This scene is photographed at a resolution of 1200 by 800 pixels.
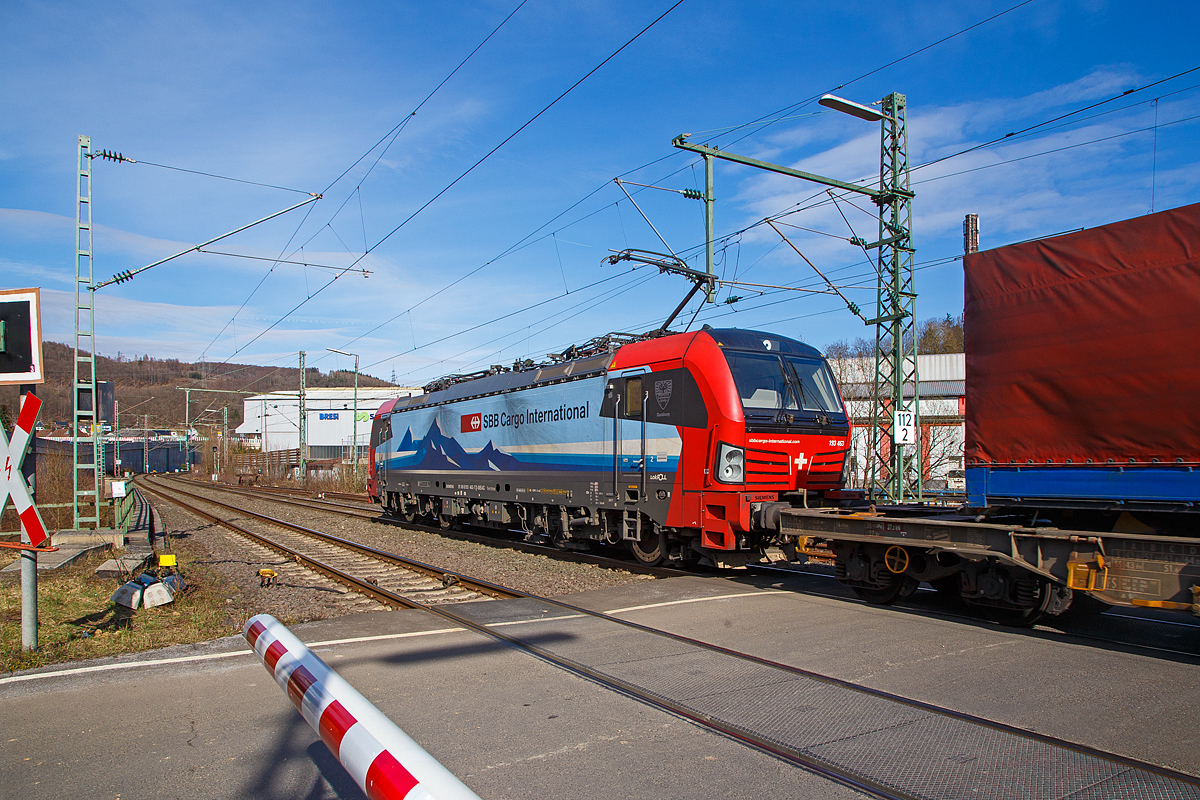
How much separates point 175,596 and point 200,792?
6869 millimetres

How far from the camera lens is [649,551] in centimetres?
1266

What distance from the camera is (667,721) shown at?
16.9 ft

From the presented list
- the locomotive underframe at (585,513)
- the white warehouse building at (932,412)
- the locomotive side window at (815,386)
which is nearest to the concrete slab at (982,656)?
the locomotive underframe at (585,513)

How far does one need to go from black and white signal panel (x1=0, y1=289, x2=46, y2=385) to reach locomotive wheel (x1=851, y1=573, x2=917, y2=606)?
8.74 metres

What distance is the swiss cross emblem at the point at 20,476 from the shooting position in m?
6.34

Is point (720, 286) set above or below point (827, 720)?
above

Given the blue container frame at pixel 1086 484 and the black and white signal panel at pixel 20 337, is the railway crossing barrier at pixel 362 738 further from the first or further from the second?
the blue container frame at pixel 1086 484

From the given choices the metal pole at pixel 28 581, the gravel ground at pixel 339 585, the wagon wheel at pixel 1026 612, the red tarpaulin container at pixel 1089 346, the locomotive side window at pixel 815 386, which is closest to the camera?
the metal pole at pixel 28 581

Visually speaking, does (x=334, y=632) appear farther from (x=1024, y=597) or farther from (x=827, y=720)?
(x=1024, y=597)

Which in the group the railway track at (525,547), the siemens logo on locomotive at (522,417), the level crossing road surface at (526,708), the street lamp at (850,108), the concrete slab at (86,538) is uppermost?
the street lamp at (850,108)

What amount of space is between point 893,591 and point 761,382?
3.32 meters

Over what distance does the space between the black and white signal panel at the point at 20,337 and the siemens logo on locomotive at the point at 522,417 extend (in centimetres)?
809

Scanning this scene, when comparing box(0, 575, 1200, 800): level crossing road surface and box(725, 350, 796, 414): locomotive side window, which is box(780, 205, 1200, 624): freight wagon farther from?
box(725, 350, 796, 414): locomotive side window

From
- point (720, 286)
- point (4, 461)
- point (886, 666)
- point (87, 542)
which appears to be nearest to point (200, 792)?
point (4, 461)
